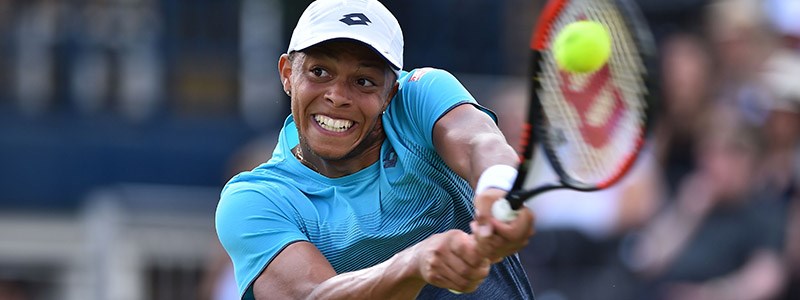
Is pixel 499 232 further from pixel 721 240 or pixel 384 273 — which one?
pixel 721 240

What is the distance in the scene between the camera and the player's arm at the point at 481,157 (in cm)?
409

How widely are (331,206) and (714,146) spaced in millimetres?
3977

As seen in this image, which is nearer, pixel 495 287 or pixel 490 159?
pixel 490 159

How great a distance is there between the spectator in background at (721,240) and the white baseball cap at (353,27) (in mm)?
3789

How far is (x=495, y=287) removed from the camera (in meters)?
5.00


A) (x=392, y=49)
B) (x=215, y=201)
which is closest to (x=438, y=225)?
(x=392, y=49)

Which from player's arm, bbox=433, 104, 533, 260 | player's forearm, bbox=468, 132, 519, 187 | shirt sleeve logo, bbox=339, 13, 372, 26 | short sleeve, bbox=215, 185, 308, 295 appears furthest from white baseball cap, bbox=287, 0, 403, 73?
short sleeve, bbox=215, 185, 308, 295

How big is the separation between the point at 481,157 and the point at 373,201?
490 mm

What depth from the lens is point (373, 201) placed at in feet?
16.1

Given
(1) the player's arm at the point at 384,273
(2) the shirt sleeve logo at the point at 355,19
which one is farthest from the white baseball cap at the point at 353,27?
(1) the player's arm at the point at 384,273

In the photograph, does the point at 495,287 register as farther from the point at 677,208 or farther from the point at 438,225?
the point at 677,208

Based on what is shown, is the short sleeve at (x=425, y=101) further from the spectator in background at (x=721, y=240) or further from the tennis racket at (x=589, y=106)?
the spectator in background at (x=721, y=240)

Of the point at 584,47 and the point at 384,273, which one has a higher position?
the point at 584,47

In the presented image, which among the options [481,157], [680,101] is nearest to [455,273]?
[481,157]
